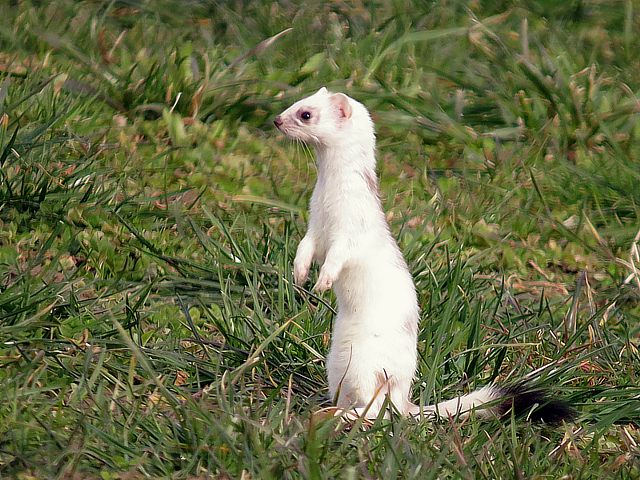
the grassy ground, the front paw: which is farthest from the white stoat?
the grassy ground

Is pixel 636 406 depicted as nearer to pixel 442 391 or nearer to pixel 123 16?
pixel 442 391

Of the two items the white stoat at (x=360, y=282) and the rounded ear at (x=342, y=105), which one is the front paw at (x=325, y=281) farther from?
the rounded ear at (x=342, y=105)

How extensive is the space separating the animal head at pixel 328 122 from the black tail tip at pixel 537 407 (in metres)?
0.99

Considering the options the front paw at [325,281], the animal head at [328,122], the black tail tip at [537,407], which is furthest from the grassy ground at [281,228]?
the animal head at [328,122]

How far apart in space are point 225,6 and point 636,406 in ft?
13.7

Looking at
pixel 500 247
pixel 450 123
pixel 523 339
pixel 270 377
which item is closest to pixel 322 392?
pixel 270 377

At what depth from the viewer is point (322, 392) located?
421 cm

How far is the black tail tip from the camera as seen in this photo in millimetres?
3918

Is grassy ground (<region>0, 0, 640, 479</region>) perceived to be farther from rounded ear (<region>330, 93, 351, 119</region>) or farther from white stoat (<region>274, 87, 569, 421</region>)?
rounded ear (<region>330, 93, 351, 119</region>)

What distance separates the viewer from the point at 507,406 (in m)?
3.93

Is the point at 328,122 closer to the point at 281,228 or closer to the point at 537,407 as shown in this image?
the point at 537,407

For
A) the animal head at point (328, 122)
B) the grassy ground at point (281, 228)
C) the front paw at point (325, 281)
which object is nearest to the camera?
the grassy ground at point (281, 228)

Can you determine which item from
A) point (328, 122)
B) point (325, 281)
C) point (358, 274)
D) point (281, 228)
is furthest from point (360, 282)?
point (281, 228)

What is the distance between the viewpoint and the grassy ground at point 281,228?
360 centimetres
